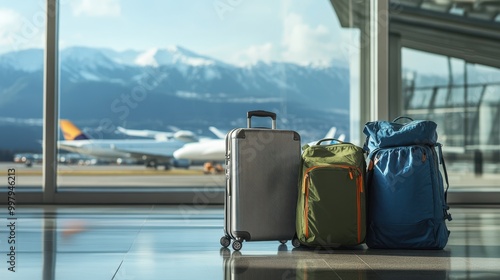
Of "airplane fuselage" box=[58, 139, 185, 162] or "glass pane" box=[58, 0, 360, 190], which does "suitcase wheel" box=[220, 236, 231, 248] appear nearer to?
"glass pane" box=[58, 0, 360, 190]

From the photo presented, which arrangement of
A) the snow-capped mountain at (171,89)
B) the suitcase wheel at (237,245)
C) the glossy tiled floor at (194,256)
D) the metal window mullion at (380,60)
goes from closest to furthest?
the glossy tiled floor at (194,256) → the suitcase wheel at (237,245) → the snow-capped mountain at (171,89) → the metal window mullion at (380,60)

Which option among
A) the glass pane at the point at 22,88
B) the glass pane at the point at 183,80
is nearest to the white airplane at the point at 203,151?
the glass pane at the point at 183,80

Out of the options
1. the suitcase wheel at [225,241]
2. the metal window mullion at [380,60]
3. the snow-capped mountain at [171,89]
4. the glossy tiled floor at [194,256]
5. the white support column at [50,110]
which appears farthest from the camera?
the metal window mullion at [380,60]

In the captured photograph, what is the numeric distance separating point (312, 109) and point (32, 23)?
8.52 feet

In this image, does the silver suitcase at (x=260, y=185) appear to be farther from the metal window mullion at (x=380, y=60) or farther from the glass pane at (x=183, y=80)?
the metal window mullion at (x=380, y=60)

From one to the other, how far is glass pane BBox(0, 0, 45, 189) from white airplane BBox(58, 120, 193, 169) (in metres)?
0.29

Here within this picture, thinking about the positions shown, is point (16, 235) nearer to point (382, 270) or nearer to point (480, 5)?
point (382, 270)

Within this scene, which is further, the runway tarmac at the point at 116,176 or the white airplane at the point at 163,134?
the white airplane at the point at 163,134

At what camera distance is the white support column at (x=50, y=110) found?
7.18 metres

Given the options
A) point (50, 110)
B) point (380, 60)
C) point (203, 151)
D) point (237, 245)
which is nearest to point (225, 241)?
point (237, 245)

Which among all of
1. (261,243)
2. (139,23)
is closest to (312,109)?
(139,23)

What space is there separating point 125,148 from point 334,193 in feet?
12.7

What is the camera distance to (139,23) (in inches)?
293

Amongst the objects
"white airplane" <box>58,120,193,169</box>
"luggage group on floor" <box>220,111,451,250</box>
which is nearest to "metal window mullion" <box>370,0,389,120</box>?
"white airplane" <box>58,120,193,169</box>
